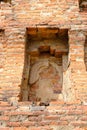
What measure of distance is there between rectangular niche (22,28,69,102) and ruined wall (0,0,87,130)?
11 cm

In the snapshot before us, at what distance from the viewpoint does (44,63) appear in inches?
211

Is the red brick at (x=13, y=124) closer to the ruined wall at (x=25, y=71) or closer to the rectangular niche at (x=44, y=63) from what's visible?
the ruined wall at (x=25, y=71)

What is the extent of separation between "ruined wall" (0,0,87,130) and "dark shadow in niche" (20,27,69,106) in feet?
0.37

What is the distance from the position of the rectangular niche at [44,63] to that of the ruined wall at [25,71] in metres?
0.11

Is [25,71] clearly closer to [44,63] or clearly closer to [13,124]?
[44,63]

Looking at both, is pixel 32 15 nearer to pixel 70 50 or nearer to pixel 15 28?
pixel 15 28

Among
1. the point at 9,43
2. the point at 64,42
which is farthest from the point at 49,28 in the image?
the point at 9,43

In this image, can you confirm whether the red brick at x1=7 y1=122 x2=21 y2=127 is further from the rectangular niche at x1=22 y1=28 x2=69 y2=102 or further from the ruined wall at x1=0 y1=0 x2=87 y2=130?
the rectangular niche at x1=22 y1=28 x2=69 y2=102

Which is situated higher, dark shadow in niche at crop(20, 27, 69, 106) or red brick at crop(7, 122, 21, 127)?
dark shadow in niche at crop(20, 27, 69, 106)

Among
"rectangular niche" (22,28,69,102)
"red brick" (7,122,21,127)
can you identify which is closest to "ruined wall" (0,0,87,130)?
"red brick" (7,122,21,127)

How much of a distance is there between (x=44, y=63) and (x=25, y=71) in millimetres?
423

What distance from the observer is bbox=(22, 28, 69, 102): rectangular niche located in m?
5.00

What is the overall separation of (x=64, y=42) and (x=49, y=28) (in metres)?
0.40

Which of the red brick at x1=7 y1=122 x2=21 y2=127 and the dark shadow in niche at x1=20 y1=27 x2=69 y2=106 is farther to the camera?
the dark shadow in niche at x1=20 y1=27 x2=69 y2=106
